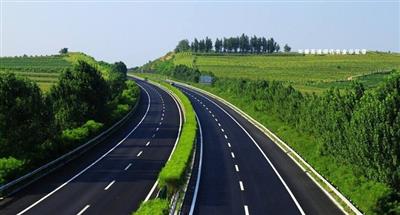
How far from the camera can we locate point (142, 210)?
19.9m

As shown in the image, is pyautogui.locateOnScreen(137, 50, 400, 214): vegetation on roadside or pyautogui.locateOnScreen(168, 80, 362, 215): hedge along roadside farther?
pyautogui.locateOnScreen(137, 50, 400, 214): vegetation on roadside

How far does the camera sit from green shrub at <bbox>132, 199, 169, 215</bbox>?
767 inches

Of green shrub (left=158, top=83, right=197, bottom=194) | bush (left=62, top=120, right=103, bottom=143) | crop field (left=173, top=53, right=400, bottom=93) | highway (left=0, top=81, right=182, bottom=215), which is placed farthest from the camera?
crop field (left=173, top=53, right=400, bottom=93)

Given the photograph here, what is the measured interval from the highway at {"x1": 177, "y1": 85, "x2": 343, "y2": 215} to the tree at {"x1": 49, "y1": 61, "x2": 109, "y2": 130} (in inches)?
481

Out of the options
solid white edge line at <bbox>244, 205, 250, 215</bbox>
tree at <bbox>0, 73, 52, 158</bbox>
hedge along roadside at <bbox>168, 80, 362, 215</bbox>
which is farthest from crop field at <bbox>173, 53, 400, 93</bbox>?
solid white edge line at <bbox>244, 205, 250, 215</bbox>

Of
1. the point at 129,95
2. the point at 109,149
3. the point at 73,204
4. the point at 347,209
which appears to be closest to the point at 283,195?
the point at 347,209

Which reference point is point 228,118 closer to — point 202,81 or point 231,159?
point 231,159

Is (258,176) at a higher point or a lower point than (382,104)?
lower

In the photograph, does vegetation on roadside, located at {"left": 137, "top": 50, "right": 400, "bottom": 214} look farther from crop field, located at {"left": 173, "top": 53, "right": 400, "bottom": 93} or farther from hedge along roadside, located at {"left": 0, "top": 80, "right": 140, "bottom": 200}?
crop field, located at {"left": 173, "top": 53, "right": 400, "bottom": 93}

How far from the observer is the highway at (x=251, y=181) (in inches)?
1010

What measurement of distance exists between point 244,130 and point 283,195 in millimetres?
29415

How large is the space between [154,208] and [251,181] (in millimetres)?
12925

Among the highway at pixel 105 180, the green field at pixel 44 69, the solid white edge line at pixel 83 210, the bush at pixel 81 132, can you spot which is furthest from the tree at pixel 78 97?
the solid white edge line at pixel 83 210

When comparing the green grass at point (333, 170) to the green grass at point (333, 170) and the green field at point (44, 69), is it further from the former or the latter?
the green field at point (44, 69)
